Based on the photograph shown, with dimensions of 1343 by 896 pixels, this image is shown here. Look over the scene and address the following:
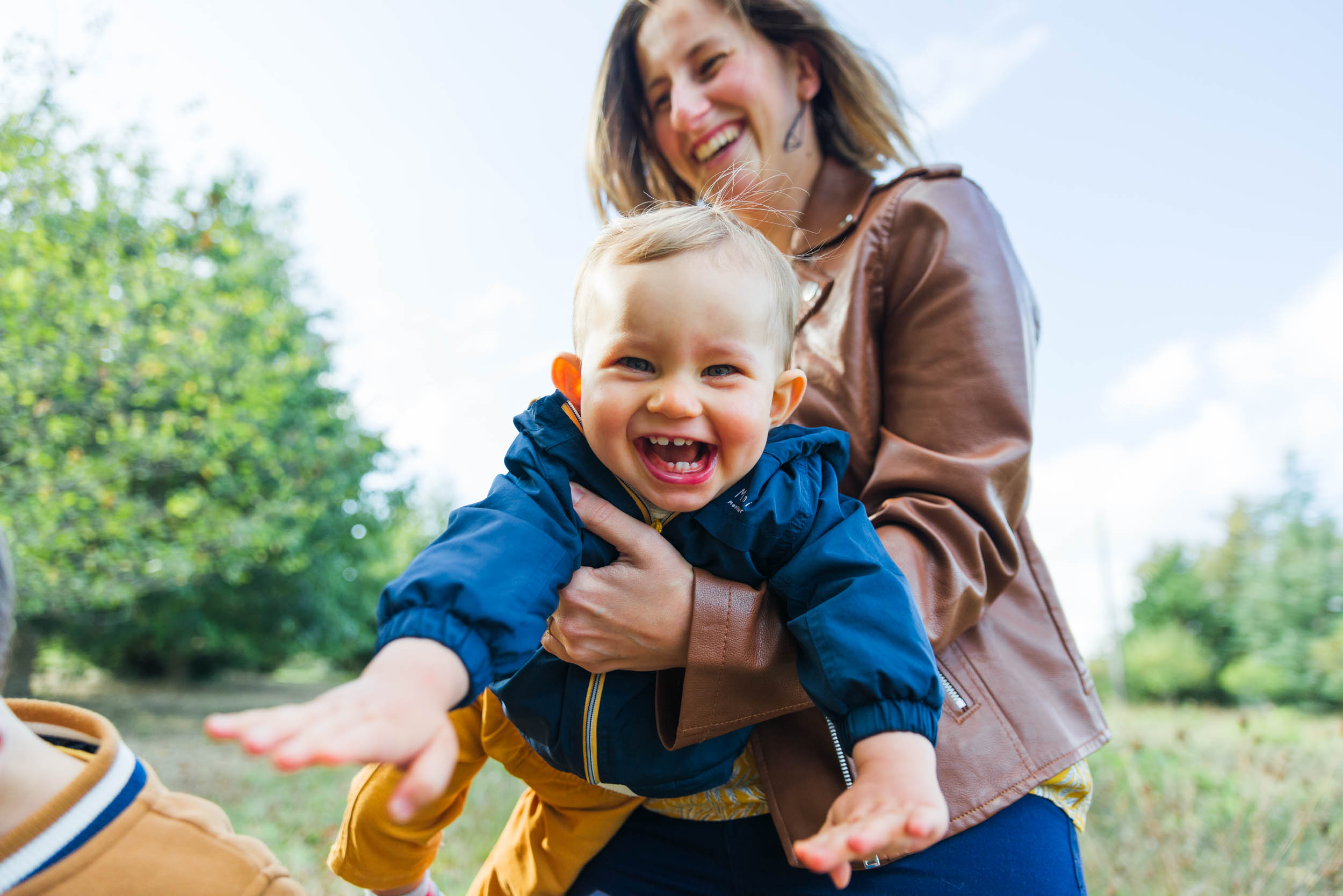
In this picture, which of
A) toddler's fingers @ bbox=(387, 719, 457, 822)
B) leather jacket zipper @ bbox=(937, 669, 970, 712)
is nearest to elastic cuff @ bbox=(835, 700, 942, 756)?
leather jacket zipper @ bbox=(937, 669, 970, 712)

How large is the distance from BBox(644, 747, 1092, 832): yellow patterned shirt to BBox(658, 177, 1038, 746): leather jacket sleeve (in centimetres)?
20

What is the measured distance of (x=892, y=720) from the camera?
116cm

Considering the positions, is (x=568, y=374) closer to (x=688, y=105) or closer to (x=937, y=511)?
(x=937, y=511)

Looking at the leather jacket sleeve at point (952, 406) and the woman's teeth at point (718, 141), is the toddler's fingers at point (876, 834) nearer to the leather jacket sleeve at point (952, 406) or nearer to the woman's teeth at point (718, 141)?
the leather jacket sleeve at point (952, 406)

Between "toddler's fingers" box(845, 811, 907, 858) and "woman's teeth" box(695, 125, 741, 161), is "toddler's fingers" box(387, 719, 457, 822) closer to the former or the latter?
"toddler's fingers" box(845, 811, 907, 858)

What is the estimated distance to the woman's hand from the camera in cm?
140

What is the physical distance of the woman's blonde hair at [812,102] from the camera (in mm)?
2395

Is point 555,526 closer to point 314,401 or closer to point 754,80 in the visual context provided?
point 754,80

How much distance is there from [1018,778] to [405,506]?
1551 cm

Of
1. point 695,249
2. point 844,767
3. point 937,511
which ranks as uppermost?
point 695,249

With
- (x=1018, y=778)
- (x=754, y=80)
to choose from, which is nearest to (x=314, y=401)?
(x=754, y=80)

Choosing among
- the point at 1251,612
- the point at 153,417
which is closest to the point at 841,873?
the point at 153,417

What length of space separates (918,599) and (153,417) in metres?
11.2

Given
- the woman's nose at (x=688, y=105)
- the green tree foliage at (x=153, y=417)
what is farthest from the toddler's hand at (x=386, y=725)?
the green tree foliage at (x=153, y=417)
